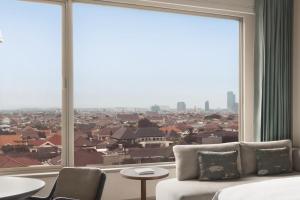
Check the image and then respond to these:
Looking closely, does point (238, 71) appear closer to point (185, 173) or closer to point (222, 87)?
point (222, 87)

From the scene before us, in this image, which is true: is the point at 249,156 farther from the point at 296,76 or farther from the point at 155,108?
the point at 296,76

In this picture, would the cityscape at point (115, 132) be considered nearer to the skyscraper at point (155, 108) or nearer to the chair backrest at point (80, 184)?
the skyscraper at point (155, 108)

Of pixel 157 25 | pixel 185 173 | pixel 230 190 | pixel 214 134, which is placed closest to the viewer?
pixel 230 190

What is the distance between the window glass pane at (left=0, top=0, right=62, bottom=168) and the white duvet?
210 cm

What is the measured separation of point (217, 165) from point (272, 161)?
78cm

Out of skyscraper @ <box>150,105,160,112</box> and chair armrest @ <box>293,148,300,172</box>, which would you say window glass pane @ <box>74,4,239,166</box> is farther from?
chair armrest @ <box>293,148,300,172</box>

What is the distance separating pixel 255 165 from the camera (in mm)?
4355

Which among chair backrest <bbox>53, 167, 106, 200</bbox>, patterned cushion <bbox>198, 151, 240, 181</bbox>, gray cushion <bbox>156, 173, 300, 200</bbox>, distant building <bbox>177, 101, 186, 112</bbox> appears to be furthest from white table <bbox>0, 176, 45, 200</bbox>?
distant building <bbox>177, 101, 186, 112</bbox>

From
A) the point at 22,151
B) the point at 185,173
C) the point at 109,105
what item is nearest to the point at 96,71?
the point at 109,105

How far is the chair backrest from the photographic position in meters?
3.13

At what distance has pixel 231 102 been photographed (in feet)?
16.6

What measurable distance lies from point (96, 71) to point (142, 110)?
0.75 metres

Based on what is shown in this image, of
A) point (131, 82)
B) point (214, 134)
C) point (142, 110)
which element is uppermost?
point (131, 82)

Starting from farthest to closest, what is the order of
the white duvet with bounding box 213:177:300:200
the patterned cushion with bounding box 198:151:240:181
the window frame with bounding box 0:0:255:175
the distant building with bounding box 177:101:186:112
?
the distant building with bounding box 177:101:186:112 < the window frame with bounding box 0:0:255:175 < the patterned cushion with bounding box 198:151:240:181 < the white duvet with bounding box 213:177:300:200
